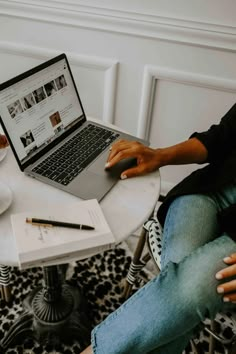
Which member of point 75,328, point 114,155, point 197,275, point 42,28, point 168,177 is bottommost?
point 75,328

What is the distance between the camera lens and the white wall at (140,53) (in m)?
1.52

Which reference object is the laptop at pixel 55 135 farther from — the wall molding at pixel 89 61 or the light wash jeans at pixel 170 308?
the wall molding at pixel 89 61

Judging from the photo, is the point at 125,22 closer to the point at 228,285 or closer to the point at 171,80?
the point at 171,80

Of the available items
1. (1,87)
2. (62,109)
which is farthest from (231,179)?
(1,87)

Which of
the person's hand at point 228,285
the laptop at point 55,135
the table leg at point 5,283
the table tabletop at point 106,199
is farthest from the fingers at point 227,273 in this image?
the table leg at point 5,283

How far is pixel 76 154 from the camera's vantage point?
1.21 meters

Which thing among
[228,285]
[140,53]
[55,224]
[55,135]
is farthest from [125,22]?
[228,285]

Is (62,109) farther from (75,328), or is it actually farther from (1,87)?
(75,328)

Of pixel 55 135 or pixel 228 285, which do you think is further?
pixel 55 135

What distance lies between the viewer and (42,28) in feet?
5.48

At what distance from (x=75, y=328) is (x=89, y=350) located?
0.39m

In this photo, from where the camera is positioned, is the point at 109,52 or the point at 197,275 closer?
the point at 197,275

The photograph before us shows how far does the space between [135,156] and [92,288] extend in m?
0.70

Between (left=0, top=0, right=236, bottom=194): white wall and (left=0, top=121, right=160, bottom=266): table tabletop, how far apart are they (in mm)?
603
